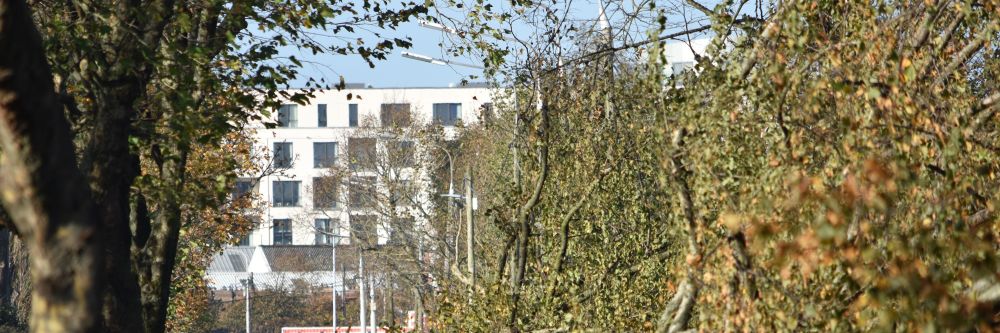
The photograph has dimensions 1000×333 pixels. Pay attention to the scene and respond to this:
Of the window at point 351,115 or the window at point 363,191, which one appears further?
the window at point 351,115

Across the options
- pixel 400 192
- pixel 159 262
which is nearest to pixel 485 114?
pixel 159 262

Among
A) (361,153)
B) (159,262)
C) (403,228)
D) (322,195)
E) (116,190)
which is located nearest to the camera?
(116,190)

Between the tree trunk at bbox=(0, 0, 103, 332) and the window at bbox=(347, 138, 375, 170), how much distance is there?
164ft

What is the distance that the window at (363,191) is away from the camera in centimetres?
5475

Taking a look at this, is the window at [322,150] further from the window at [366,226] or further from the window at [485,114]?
the window at [485,114]

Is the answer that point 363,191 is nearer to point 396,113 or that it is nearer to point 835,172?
point 396,113

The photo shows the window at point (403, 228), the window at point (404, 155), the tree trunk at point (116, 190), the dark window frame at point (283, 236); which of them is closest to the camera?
the tree trunk at point (116, 190)

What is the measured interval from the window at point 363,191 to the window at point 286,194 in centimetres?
3458

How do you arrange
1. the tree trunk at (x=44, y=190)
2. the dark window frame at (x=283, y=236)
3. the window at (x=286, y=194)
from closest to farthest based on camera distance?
the tree trunk at (x=44, y=190), the window at (x=286, y=194), the dark window frame at (x=283, y=236)

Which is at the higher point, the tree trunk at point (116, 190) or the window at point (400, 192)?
the window at point (400, 192)

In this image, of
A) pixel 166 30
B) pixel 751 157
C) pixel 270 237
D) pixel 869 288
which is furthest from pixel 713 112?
pixel 270 237

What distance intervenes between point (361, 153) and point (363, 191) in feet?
40.2

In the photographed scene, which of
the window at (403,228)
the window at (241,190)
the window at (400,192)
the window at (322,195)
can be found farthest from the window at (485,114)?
the window at (322,195)

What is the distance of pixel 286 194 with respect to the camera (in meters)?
100
